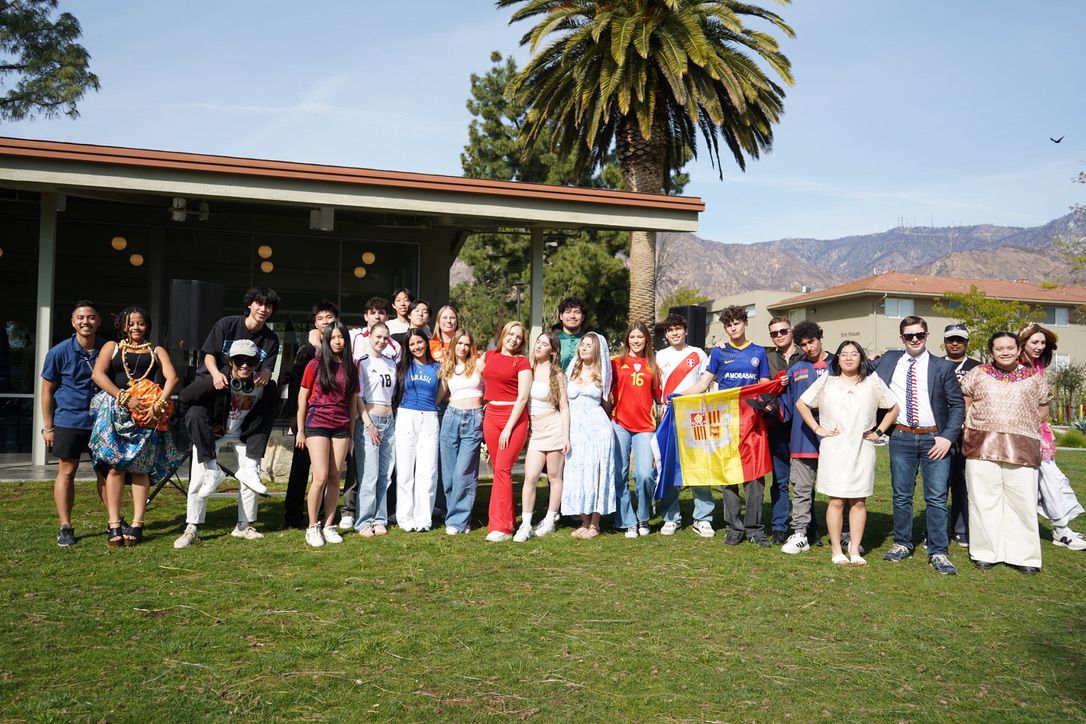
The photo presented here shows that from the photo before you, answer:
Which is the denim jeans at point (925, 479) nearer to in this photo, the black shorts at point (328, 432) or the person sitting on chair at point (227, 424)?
the black shorts at point (328, 432)

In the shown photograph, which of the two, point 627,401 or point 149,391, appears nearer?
point 149,391

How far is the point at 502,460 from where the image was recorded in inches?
282

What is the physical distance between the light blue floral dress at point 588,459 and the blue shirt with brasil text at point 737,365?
106cm

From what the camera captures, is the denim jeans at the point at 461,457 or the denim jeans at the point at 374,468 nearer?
the denim jeans at the point at 374,468

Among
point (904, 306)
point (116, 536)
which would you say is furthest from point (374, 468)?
point (904, 306)

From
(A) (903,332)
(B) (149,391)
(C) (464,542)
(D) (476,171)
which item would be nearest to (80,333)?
(B) (149,391)

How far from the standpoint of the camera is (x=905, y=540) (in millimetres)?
6758

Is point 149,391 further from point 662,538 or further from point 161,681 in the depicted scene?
point 662,538

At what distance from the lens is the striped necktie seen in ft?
21.4

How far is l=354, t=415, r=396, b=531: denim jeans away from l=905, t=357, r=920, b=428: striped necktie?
414 cm

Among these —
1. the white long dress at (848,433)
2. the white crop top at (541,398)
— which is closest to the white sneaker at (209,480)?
the white crop top at (541,398)

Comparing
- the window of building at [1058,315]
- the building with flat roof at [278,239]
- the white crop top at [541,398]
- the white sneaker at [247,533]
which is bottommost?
the white sneaker at [247,533]

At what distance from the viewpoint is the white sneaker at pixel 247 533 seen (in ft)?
22.3

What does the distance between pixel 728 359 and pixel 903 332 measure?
1.43 metres
